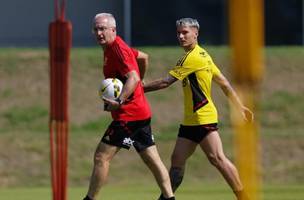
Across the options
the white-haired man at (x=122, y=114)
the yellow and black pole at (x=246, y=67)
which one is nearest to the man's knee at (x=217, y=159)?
the white-haired man at (x=122, y=114)

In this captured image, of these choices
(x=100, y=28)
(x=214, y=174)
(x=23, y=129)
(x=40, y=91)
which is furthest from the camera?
(x=40, y=91)

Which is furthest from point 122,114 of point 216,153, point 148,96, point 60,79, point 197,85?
point 148,96

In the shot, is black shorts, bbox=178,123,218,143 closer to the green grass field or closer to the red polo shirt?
the red polo shirt

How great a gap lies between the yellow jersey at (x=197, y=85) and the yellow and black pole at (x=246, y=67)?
20.4 feet

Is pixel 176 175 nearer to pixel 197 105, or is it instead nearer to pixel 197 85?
pixel 197 105

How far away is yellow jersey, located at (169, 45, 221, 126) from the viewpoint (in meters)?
11.5

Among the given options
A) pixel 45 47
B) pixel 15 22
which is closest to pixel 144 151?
pixel 45 47

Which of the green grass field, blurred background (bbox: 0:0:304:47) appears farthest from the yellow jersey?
blurred background (bbox: 0:0:304:47)

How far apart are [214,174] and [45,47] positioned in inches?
427

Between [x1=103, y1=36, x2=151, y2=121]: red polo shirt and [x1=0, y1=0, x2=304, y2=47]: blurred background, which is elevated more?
[x1=103, y1=36, x2=151, y2=121]: red polo shirt

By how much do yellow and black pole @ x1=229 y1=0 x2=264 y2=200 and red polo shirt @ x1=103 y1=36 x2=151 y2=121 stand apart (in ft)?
18.7

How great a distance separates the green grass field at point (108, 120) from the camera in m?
21.0

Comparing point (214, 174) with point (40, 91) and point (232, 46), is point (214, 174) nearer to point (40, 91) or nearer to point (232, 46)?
point (40, 91)

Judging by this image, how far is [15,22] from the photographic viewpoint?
3322 centimetres
